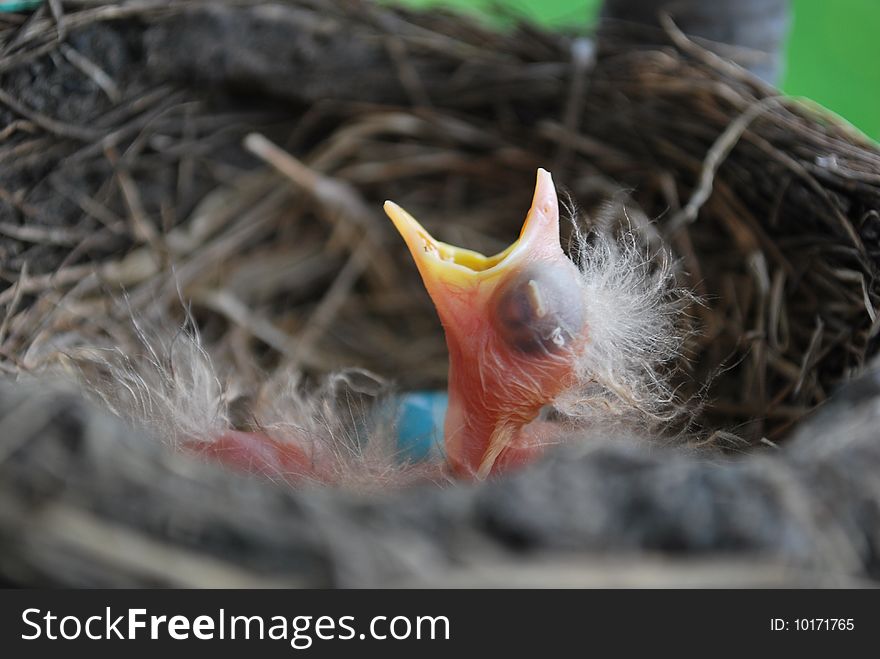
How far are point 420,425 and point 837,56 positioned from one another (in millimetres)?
1058

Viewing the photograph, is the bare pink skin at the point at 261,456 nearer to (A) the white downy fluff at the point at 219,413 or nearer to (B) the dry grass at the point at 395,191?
(A) the white downy fluff at the point at 219,413

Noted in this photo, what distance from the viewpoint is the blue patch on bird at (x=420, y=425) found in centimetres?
61

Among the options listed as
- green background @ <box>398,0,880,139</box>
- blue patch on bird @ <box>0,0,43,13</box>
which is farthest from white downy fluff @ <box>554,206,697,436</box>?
green background @ <box>398,0,880,139</box>

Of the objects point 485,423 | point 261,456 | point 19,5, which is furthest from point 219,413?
point 19,5

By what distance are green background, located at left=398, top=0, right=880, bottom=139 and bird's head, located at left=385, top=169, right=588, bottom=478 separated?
0.91 metres

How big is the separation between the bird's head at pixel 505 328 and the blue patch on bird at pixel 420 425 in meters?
0.05

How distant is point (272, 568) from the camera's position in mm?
265

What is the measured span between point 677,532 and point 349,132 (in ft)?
2.18

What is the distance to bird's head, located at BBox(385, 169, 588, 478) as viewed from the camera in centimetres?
48

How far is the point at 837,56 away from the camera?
1.34 m
